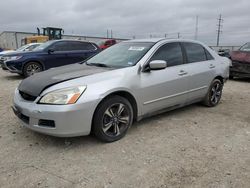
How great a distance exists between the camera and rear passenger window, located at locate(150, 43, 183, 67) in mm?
4000

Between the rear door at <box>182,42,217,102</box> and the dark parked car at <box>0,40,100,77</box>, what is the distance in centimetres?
562

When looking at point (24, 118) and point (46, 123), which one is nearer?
point (46, 123)

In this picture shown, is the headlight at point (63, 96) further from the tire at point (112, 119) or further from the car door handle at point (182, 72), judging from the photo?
the car door handle at point (182, 72)

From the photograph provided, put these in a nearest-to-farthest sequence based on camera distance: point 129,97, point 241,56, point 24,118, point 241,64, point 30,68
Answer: point 24,118, point 129,97, point 30,68, point 241,64, point 241,56

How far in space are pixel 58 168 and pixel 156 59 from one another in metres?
2.32

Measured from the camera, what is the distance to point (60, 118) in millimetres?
2869

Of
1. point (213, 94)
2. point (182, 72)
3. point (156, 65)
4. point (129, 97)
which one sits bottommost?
point (213, 94)

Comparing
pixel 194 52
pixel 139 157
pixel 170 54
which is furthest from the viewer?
pixel 194 52

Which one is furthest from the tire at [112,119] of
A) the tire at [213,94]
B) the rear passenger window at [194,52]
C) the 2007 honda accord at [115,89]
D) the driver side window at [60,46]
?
the driver side window at [60,46]

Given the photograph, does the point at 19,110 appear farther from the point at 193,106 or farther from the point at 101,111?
the point at 193,106

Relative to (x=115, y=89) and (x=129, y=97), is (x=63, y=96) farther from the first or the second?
(x=129, y=97)

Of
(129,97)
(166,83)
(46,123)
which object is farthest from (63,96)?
(166,83)

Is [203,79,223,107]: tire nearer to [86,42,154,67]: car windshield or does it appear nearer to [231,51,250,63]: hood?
[86,42,154,67]: car windshield

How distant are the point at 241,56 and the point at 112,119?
7.81 meters
